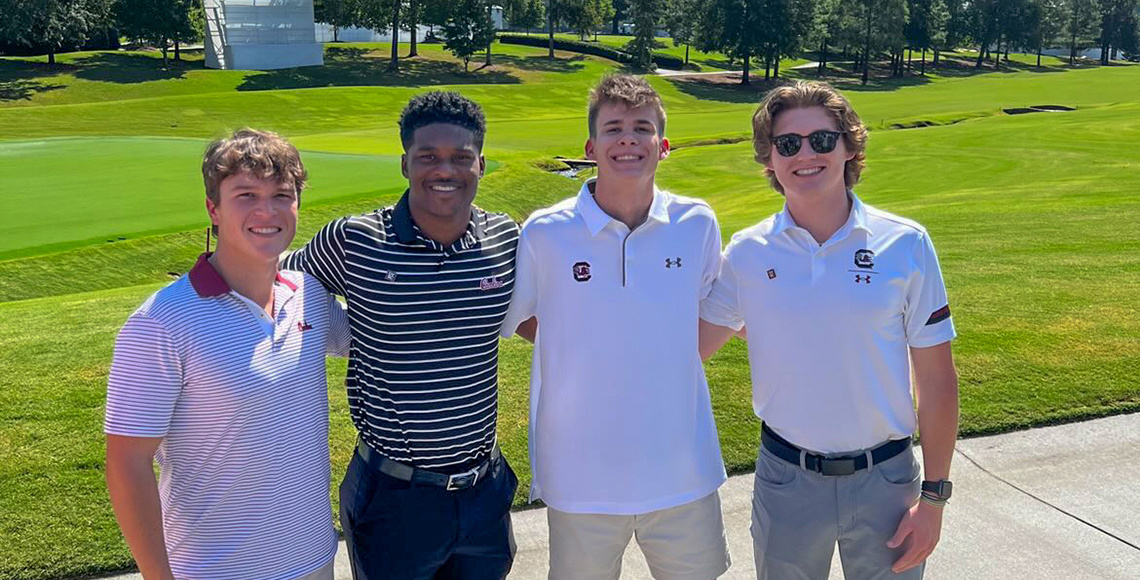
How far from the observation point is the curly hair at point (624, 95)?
352 centimetres

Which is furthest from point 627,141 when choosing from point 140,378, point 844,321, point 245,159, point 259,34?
point 259,34

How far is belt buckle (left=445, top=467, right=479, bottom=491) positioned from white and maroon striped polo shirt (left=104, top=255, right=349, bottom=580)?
45 centimetres

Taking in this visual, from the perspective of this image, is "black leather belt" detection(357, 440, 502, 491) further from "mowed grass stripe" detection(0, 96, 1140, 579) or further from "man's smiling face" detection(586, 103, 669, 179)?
"mowed grass stripe" detection(0, 96, 1140, 579)

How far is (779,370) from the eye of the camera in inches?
132

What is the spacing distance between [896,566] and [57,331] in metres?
7.72

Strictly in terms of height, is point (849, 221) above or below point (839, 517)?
above

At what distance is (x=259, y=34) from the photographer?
2469 inches

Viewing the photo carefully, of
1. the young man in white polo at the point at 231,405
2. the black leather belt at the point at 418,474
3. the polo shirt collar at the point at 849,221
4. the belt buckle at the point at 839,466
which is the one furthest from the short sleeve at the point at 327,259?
the belt buckle at the point at 839,466

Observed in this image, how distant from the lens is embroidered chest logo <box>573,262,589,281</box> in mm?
3428

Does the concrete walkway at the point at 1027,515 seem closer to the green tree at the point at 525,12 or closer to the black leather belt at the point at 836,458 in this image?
the black leather belt at the point at 836,458

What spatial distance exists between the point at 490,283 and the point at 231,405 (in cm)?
101

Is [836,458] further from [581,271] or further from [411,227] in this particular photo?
[411,227]

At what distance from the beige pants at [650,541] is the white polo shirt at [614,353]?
80 millimetres

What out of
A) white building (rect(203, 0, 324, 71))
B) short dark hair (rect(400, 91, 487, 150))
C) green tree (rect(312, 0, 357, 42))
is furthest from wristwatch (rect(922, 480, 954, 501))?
green tree (rect(312, 0, 357, 42))
